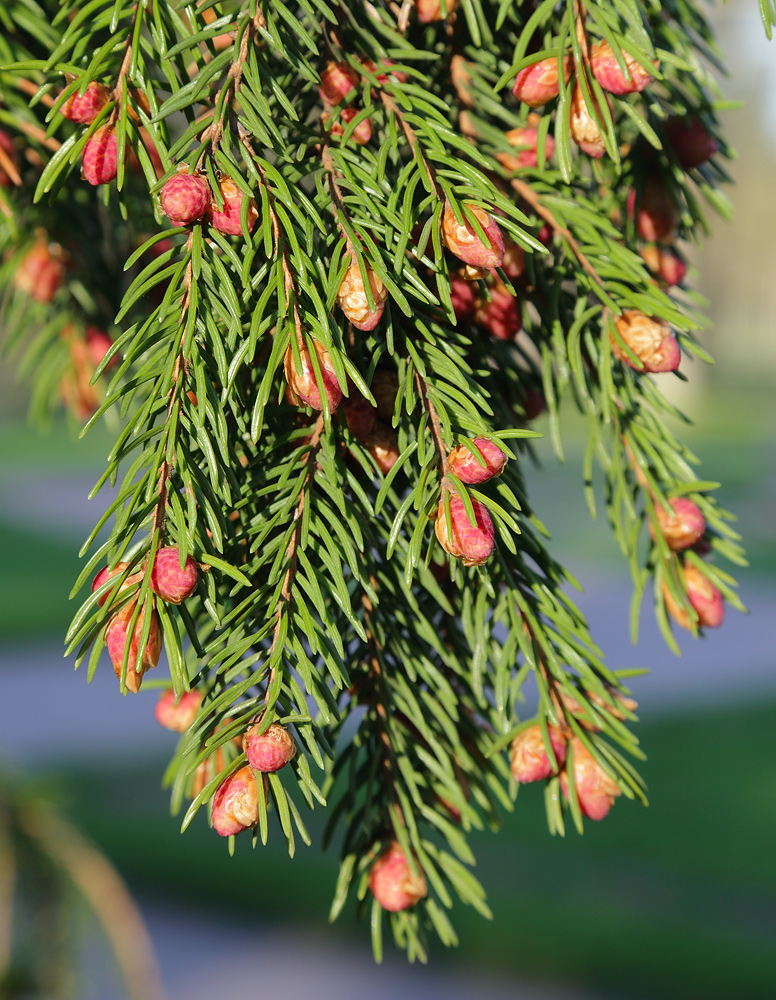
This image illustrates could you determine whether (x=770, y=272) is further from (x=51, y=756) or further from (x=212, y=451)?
(x=212, y=451)

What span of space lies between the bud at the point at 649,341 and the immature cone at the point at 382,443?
135 mm

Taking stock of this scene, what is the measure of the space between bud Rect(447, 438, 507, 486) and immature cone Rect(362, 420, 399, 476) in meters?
0.06

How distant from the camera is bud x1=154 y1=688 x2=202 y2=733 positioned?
1.71 ft

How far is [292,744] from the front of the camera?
1.25 ft

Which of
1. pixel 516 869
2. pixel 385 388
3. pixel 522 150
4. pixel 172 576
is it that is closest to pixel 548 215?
pixel 522 150

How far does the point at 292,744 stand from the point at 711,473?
997 cm

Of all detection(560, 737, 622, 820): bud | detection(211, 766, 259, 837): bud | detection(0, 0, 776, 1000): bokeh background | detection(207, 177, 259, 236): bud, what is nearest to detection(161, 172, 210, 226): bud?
detection(207, 177, 259, 236): bud

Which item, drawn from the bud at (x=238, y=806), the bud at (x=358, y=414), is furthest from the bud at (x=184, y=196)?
the bud at (x=238, y=806)

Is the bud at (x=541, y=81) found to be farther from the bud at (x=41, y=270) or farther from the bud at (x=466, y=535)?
the bud at (x=41, y=270)

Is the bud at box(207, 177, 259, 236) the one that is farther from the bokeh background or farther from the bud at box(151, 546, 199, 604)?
the bokeh background

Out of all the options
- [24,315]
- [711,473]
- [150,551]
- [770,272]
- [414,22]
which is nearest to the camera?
[150,551]

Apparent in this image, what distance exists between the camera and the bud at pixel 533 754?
1.62ft

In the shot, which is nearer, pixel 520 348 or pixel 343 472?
pixel 343 472

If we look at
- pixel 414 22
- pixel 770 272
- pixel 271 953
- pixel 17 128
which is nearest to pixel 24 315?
pixel 17 128
